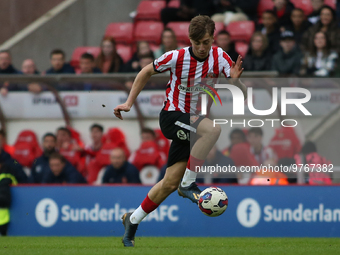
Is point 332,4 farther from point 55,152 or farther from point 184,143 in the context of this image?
point 184,143

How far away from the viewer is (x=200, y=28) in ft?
18.2

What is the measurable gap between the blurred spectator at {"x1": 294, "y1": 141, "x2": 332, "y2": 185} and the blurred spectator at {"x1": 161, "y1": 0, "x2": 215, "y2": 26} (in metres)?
4.38

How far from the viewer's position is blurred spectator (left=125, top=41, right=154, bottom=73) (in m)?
10.5

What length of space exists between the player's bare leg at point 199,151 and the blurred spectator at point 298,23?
5.58 metres

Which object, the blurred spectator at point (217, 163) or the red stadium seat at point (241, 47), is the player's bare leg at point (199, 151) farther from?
the red stadium seat at point (241, 47)

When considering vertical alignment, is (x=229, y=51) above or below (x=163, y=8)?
below

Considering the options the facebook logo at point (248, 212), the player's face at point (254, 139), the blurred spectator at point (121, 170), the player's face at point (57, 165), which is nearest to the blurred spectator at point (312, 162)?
the player's face at point (254, 139)

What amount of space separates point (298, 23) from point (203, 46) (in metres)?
5.70

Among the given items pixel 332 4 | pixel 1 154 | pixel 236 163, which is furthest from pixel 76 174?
pixel 332 4

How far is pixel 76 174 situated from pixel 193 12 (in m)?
4.52

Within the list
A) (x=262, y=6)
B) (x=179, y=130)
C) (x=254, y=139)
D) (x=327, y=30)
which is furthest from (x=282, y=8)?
(x=179, y=130)

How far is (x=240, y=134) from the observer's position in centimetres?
898

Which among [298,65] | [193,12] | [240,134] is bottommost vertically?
[240,134]

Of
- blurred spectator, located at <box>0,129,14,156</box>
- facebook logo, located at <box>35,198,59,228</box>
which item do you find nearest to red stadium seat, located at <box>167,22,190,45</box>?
blurred spectator, located at <box>0,129,14,156</box>
